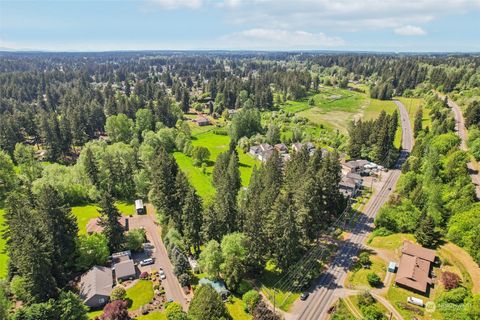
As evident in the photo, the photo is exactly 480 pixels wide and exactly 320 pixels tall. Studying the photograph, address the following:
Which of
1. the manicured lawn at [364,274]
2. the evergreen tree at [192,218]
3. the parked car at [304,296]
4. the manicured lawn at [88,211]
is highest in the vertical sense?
the evergreen tree at [192,218]

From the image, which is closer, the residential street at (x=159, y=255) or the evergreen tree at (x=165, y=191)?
the residential street at (x=159, y=255)

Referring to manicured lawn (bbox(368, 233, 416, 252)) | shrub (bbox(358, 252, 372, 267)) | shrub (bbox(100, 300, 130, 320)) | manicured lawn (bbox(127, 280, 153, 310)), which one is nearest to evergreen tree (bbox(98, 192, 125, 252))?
manicured lawn (bbox(127, 280, 153, 310))

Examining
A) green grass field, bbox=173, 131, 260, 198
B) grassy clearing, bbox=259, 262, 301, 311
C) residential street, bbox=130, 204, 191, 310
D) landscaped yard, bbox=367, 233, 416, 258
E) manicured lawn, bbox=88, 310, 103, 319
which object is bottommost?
manicured lawn, bbox=88, 310, 103, 319

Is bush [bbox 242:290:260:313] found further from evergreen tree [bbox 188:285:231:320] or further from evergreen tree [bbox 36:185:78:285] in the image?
evergreen tree [bbox 36:185:78:285]

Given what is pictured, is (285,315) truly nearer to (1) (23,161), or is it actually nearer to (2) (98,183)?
(2) (98,183)

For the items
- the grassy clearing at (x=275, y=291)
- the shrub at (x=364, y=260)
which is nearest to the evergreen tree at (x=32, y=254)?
the grassy clearing at (x=275, y=291)

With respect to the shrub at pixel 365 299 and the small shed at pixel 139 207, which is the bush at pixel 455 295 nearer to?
the shrub at pixel 365 299

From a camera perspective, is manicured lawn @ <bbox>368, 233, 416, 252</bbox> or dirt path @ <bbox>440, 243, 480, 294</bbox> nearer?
dirt path @ <bbox>440, 243, 480, 294</bbox>

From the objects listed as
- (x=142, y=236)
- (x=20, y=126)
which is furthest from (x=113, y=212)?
(x=20, y=126)
